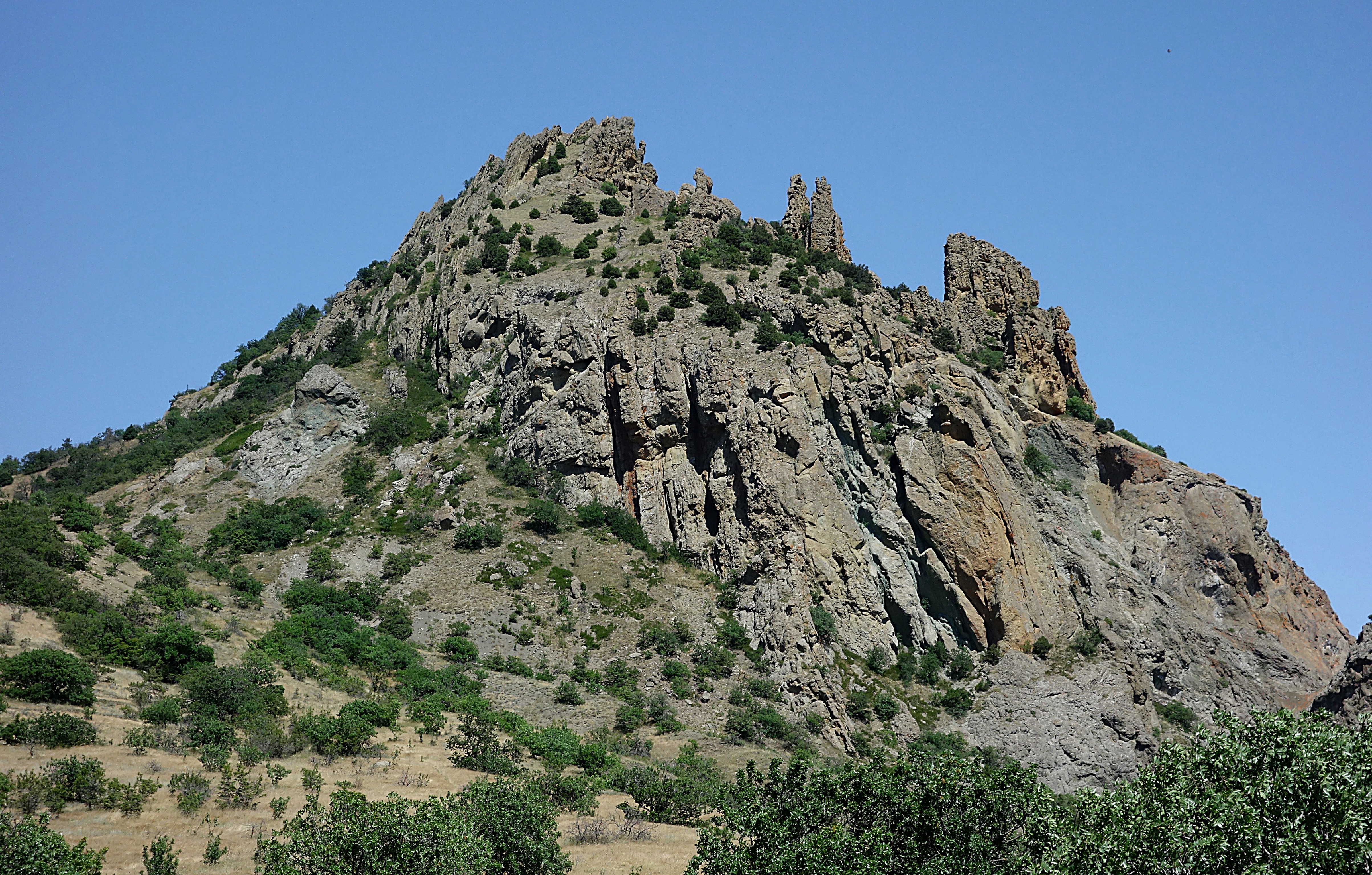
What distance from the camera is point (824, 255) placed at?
80250mm

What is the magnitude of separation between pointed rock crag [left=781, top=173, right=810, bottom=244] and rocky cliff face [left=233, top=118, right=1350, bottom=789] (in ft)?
36.9

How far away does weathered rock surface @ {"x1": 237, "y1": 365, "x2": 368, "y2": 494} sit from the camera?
211 feet

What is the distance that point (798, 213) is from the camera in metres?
86.5

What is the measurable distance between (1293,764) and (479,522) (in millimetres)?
43815

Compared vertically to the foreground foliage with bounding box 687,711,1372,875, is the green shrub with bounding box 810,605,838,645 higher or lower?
higher

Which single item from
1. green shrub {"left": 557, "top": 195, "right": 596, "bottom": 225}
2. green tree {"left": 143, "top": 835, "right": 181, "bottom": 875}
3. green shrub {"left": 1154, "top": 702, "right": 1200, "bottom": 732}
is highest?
green shrub {"left": 557, "top": 195, "right": 596, "bottom": 225}

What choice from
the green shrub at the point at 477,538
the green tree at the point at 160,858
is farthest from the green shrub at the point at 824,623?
the green tree at the point at 160,858

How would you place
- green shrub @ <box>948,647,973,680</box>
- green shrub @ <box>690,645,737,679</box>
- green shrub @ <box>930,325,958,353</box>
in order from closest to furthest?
green shrub @ <box>690,645,737,679</box> < green shrub @ <box>948,647,973,680</box> < green shrub @ <box>930,325,958,353</box>

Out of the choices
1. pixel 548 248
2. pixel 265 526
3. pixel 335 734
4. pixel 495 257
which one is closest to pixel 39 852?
pixel 335 734

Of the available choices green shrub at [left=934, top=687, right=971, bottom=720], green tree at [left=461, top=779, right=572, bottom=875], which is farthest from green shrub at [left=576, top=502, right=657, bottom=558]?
green tree at [left=461, top=779, right=572, bottom=875]

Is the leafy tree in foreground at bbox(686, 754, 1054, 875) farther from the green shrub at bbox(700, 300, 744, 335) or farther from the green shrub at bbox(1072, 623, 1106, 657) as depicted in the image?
the green shrub at bbox(700, 300, 744, 335)

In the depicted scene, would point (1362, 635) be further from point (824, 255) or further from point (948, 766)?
point (824, 255)

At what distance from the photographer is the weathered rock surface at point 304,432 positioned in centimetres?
6425

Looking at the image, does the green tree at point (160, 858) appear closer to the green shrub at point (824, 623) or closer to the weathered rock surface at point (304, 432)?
the green shrub at point (824, 623)
